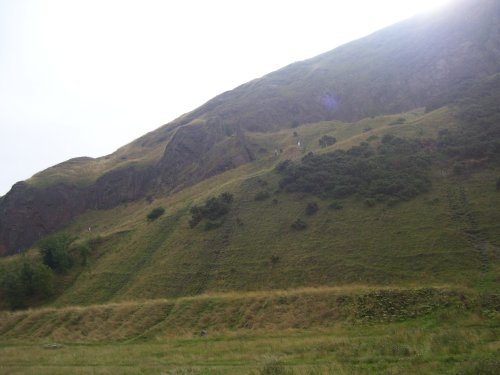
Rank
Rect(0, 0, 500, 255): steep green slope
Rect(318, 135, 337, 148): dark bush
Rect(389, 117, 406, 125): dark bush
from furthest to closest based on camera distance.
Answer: Rect(0, 0, 500, 255): steep green slope → Rect(318, 135, 337, 148): dark bush → Rect(389, 117, 406, 125): dark bush

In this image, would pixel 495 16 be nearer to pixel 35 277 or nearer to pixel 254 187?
pixel 254 187

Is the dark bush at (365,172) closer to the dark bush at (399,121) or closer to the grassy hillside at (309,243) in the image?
the grassy hillside at (309,243)

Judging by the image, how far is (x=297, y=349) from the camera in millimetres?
18312

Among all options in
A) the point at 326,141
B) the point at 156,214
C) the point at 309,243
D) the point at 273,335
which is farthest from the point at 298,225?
the point at 326,141

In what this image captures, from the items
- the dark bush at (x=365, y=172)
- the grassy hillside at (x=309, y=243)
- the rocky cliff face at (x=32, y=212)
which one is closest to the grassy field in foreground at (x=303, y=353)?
the grassy hillside at (x=309, y=243)

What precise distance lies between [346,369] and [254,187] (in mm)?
42508

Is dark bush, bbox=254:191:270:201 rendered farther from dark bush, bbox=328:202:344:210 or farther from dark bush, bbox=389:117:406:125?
dark bush, bbox=389:117:406:125

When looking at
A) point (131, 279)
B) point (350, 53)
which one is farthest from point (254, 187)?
point (350, 53)

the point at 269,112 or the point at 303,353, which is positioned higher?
the point at 269,112

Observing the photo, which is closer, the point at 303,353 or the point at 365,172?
the point at 303,353

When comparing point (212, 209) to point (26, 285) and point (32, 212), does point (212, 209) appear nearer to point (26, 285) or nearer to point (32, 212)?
point (26, 285)

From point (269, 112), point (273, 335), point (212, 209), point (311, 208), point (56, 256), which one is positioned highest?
point (269, 112)

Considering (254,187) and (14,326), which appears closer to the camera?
(14,326)

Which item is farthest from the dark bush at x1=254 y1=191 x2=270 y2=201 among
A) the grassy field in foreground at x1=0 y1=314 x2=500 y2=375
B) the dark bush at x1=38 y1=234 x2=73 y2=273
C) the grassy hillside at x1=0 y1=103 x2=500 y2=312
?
the grassy field in foreground at x1=0 y1=314 x2=500 y2=375
